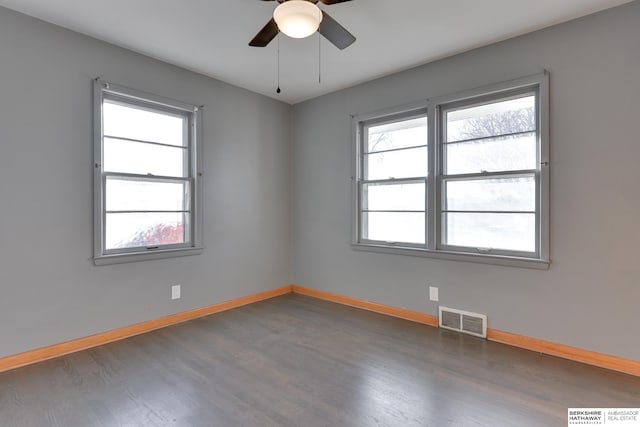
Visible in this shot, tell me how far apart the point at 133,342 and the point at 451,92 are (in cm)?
378

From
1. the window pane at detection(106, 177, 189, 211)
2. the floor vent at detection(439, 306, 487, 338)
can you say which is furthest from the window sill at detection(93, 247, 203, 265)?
the floor vent at detection(439, 306, 487, 338)

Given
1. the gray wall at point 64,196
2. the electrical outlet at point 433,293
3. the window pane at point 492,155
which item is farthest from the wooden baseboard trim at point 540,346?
the gray wall at point 64,196

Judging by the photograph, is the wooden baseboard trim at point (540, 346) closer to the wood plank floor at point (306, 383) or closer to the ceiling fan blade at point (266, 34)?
the wood plank floor at point (306, 383)

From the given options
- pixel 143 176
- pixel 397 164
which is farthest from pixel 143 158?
pixel 397 164

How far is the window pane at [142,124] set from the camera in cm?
288

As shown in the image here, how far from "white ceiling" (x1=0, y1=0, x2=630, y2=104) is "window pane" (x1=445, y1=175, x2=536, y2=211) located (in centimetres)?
126

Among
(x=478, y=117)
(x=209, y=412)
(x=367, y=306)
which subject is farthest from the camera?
(x=367, y=306)

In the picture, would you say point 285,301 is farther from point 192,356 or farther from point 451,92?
point 451,92

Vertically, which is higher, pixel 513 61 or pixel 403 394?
pixel 513 61

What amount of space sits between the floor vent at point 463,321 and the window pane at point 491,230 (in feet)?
2.14

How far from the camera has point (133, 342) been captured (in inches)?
110

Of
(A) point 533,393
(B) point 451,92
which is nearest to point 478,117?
(B) point 451,92

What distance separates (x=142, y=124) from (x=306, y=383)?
2793 mm

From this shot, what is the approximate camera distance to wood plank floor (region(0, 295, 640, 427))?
1.80m
